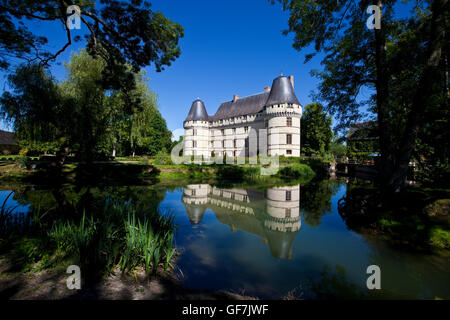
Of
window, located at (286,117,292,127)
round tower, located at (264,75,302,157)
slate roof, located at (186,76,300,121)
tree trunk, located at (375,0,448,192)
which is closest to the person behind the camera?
tree trunk, located at (375,0,448,192)

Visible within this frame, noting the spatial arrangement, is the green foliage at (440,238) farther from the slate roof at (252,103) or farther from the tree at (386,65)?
the slate roof at (252,103)

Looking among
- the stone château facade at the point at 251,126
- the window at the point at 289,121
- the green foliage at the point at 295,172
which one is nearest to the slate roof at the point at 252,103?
the stone château facade at the point at 251,126

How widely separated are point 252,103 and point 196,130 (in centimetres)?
1243

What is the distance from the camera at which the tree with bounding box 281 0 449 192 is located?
5285 mm

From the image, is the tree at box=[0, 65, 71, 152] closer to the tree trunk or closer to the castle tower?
the tree trunk

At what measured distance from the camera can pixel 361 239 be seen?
502 cm

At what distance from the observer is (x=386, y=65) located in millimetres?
6207

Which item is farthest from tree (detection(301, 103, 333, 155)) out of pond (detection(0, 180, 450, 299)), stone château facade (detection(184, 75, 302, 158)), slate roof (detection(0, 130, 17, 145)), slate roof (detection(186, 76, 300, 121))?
slate roof (detection(0, 130, 17, 145))

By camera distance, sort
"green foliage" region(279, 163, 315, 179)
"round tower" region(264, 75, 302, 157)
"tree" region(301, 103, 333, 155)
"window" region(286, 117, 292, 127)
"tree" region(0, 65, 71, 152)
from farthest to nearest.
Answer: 1. "tree" region(301, 103, 333, 155)
2. "window" region(286, 117, 292, 127)
3. "round tower" region(264, 75, 302, 157)
4. "green foliage" region(279, 163, 315, 179)
5. "tree" region(0, 65, 71, 152)

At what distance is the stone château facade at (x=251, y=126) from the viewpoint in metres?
28.3

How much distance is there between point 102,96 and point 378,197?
1669cm

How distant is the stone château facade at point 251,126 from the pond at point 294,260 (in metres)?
23.2

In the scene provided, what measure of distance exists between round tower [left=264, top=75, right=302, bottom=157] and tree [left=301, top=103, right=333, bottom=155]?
6577 mm
